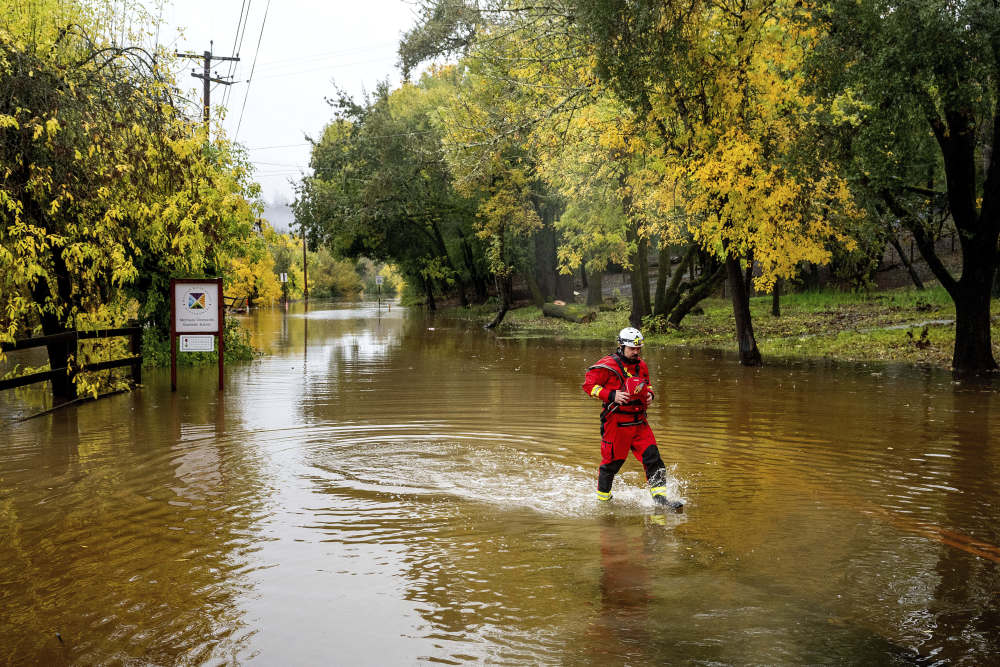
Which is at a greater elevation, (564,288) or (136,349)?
(564,288)

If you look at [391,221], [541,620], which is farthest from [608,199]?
[541,620]

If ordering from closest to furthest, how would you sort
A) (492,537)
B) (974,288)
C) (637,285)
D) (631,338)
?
(492,537), (631,338), (974,288), (637,285)

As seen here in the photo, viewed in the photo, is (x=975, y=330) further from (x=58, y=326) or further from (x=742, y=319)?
(x=58, y=326)

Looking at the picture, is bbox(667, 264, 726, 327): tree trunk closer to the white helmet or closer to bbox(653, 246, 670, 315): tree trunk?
bbox(653, 246, 670, 315): tree trunk

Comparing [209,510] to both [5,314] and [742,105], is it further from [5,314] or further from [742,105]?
[742,105]

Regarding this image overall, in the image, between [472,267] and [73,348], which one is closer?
[73,348]

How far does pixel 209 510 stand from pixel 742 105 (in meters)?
13.9

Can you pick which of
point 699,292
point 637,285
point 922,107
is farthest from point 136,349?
point 699,292

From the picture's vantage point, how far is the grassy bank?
22.0m

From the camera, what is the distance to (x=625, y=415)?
805 cm

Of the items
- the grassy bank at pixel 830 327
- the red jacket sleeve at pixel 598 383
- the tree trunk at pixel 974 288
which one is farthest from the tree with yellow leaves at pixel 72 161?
the grassy bank at pixel 830 327

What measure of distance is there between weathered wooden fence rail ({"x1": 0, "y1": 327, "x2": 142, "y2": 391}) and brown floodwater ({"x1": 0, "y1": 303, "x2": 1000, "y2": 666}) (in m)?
0.73

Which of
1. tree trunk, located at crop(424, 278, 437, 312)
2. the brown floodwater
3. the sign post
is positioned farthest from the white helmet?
tree trunk, located at crop(424, 278, 437, 312)

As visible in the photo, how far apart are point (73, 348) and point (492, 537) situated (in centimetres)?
1017
